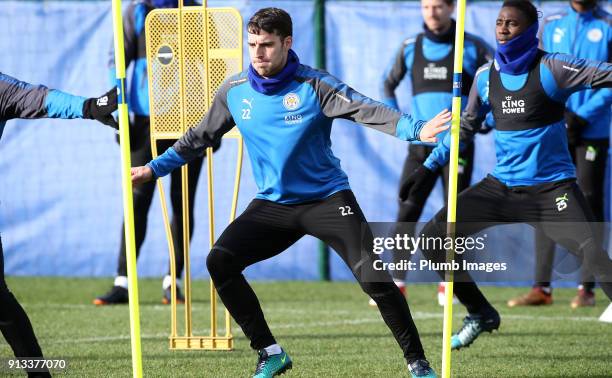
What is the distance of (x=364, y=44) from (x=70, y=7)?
133 inches

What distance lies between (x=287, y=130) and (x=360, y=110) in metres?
0.48

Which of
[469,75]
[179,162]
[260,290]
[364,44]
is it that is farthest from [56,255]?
[179,162]

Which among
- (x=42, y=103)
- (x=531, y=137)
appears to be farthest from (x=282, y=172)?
(x=531, y=137)

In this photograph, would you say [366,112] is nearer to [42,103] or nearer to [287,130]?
[287,130]

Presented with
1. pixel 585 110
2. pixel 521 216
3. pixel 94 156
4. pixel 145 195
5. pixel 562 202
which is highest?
pixel 585 110

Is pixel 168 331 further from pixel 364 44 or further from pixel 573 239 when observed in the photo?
pixel 364 44

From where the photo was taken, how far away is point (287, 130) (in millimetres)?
6574

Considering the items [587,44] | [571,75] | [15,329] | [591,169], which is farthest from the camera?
[591,169]

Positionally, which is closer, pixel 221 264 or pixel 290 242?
pixel 221 264

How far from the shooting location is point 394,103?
36.2 ft

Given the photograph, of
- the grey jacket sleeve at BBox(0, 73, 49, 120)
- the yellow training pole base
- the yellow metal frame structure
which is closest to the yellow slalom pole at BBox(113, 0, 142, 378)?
the grey jacket sleeve at BBox(0, 73, 49, 120)

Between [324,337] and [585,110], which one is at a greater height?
[585,110]

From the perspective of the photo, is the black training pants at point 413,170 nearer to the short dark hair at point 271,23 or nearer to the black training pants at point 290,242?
the black training pants at point 290,242

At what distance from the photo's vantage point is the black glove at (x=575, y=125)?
10484 mm
